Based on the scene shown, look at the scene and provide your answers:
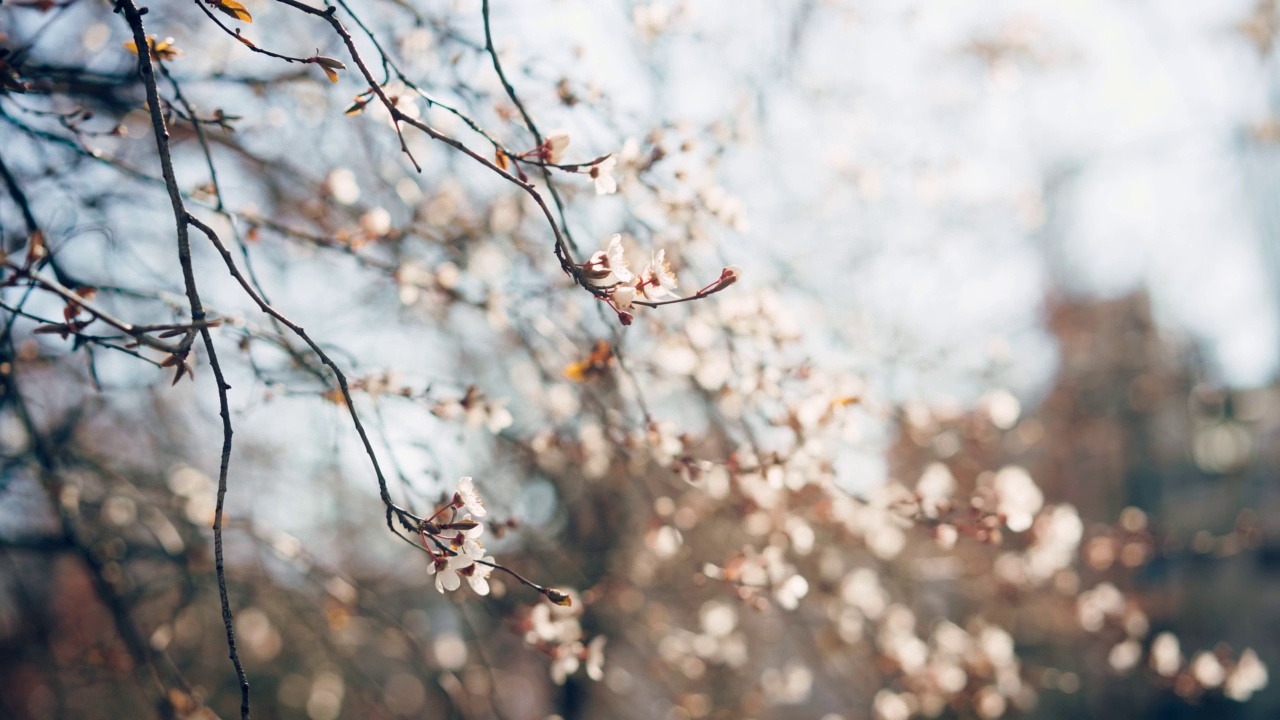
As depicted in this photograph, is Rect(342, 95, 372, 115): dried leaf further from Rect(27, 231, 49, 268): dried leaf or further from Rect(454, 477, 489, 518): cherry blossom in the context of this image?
Rect(454, 477, 489, 518): cherry blossom

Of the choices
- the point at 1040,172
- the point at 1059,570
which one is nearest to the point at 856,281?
the point at 1059,570

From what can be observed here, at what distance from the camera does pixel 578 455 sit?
8.91 ft

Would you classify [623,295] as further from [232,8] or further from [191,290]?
[232,8]

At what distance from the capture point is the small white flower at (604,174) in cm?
140

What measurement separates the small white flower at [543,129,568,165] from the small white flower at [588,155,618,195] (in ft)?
0.20

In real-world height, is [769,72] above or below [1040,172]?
below

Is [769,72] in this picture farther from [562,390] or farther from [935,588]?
[935,588]

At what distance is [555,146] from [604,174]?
98mm

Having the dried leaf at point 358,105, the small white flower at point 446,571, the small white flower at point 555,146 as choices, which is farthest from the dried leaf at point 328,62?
the small white flower at point 446,571

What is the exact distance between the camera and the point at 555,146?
1.42 metres

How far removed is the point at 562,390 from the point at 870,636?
4.32 ft

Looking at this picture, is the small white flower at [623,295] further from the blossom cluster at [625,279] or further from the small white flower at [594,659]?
the small white flower at [594,659]

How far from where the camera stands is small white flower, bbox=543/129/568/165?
141 cm

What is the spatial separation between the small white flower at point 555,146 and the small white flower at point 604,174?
0.20 feet
